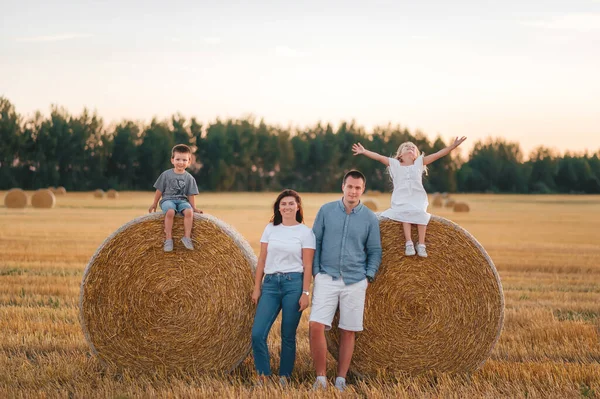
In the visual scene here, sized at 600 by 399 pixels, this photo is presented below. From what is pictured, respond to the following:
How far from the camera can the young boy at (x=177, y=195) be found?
692cm

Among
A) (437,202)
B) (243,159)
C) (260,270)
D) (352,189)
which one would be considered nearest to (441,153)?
(352,189)

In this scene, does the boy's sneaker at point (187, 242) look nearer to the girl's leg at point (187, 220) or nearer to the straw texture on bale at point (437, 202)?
the girl's leg at point (187, 220)

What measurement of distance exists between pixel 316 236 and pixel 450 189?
219 feet

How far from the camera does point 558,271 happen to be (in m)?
14.1

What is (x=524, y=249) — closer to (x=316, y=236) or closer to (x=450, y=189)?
(x=316, y=236)

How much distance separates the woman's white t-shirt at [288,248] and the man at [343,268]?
4.6 inches

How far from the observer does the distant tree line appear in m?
63.2

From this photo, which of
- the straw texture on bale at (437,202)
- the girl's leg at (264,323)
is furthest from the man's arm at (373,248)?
the straw texture on bale at (437,202)

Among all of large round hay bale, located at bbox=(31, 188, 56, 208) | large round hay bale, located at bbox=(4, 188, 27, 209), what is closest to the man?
large round hay bale, located at bbox=(4, 188, 27, 209)

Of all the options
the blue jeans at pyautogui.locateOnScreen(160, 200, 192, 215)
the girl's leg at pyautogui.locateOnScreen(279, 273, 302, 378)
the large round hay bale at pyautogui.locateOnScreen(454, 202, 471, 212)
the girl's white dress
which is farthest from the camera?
the large round hay bale at pyautogui.locateOnScreen(454, 202, 471, 212)

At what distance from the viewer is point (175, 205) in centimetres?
703

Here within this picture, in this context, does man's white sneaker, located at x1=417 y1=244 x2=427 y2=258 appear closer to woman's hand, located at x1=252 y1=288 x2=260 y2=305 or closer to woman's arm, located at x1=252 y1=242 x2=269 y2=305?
woman's arm, located at x1=252 y1=242 x2=269 y2=305

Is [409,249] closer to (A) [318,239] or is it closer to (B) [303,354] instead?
(A) [318,239]

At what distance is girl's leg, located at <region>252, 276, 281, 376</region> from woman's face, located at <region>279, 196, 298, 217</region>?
23.4 inches
